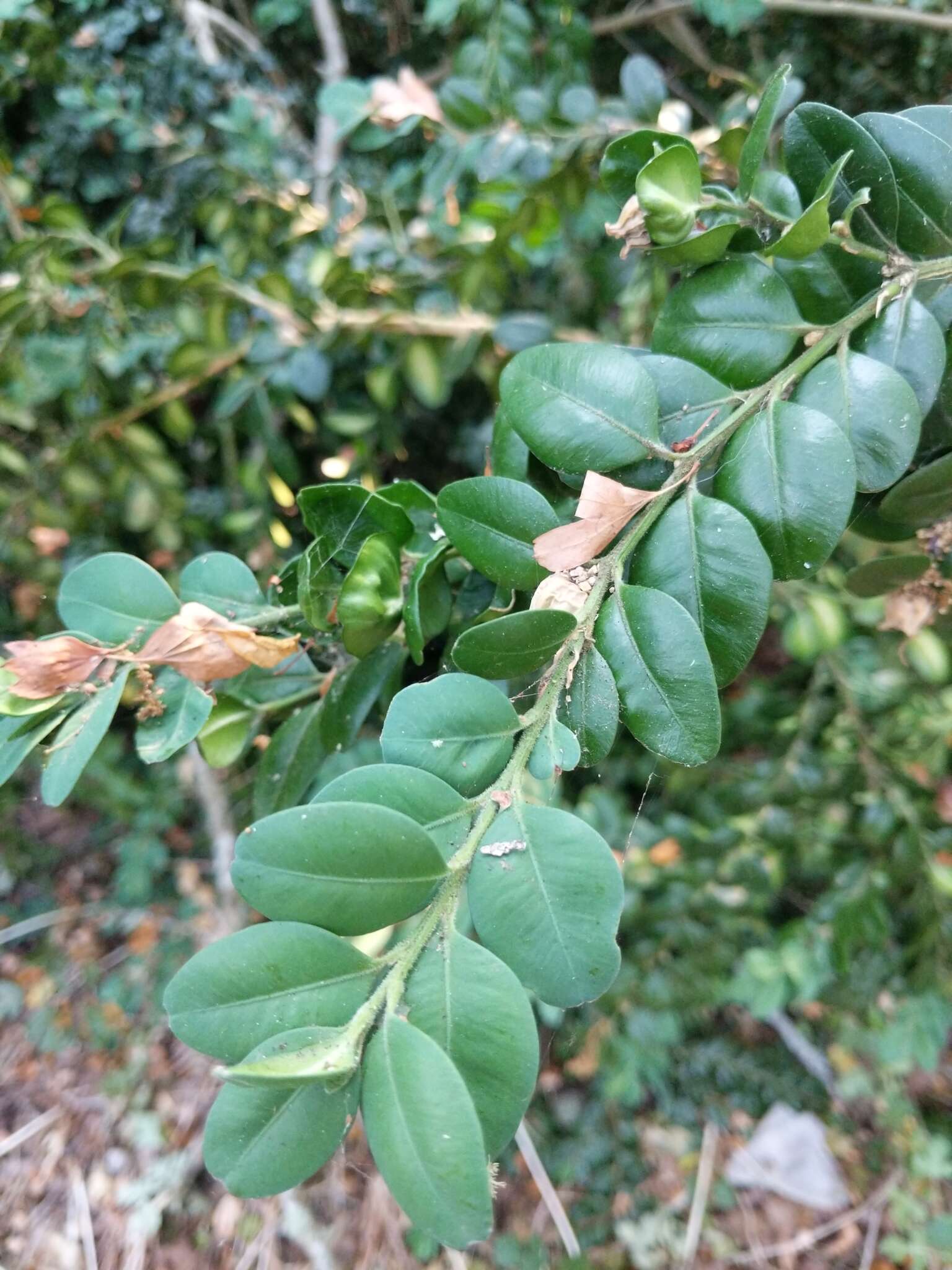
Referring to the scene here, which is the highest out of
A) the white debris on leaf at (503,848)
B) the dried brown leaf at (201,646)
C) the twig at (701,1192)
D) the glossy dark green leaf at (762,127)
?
the glossy dark green leaf at (762,127)

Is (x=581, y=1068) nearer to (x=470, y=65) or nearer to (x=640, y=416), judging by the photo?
(x=640, y=416)

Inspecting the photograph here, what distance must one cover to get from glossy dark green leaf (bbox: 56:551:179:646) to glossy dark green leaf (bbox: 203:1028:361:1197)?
0.84ft

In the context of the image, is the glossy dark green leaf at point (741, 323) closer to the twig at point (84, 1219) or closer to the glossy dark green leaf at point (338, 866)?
the glossy dark green leaf at point (338, 866)

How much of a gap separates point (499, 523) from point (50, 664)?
26cm

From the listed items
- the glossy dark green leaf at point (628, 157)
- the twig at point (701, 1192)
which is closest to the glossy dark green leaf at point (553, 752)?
the glossy dark green leaf at point (628, 157)

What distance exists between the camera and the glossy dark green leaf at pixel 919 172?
422mm

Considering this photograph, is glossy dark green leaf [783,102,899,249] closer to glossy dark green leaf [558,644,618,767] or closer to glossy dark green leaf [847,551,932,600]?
glossy dark green leaf [847,551,932,600]

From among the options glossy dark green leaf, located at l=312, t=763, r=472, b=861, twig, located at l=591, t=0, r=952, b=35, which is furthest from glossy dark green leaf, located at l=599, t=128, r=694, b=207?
twig, located at l=591, t=0, r=952, b=35

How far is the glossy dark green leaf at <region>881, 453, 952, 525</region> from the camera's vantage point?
0.44 metres

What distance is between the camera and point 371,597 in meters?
0.45

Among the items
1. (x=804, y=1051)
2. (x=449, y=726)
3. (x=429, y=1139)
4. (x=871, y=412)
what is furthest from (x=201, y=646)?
(x=804, y=1051)

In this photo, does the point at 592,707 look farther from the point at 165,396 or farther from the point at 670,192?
the point at 165,396

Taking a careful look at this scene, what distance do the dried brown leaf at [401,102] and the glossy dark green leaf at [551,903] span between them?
2.92ft

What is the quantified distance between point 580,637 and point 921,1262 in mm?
1392
